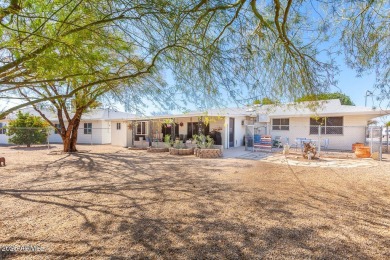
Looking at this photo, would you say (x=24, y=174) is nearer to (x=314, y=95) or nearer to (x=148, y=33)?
(x=148, y=33)

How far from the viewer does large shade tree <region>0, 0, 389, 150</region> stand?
3.72 metres

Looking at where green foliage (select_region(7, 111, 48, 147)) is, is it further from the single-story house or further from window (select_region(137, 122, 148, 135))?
window (select_region(137, 122, 148, 135))

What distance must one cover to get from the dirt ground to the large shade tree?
7.51 ft

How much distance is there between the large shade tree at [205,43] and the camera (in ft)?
12.2

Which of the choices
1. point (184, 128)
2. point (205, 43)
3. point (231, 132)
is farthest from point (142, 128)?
point (205, 43)

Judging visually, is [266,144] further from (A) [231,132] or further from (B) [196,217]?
(B) [196,217]

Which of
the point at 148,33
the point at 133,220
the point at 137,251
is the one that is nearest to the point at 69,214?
the point at 133,220

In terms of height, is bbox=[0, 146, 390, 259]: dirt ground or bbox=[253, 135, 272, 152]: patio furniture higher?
bbox=[253, 135, 272, 152]: patio furniture

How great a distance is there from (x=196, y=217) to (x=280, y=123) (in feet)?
55.0

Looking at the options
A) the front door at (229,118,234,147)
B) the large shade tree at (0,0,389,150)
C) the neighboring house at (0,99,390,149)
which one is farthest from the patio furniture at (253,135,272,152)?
the large shade tree at (0,0,389,150)

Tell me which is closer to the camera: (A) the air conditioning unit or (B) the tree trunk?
(B) the tree trunk

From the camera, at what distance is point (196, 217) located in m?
4.14

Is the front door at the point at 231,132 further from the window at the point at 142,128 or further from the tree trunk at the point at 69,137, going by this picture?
the tree trunk at the point at 69,137

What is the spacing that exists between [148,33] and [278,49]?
2878mm
